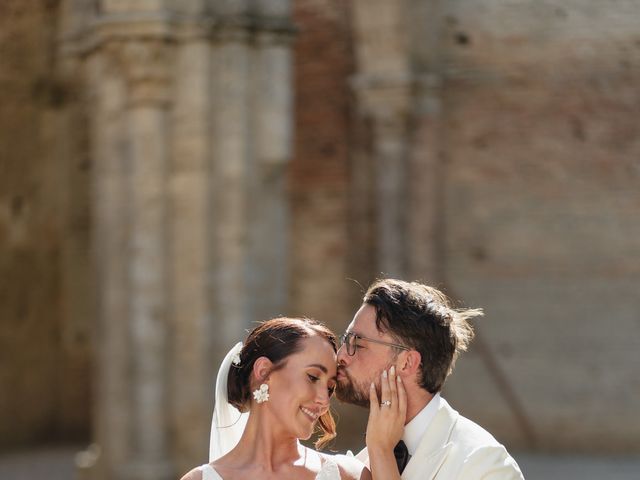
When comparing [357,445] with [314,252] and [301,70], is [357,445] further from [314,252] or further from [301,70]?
[301,70]

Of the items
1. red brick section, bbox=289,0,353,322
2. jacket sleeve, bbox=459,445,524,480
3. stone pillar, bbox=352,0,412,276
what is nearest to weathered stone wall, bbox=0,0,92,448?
red brick section, bbox=289,0,353,322

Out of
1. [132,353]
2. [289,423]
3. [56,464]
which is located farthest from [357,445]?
[289,423]

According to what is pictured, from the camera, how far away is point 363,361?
13.0 feet

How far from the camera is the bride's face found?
4.01m

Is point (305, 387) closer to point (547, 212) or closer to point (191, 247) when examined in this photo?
point (191, 247)

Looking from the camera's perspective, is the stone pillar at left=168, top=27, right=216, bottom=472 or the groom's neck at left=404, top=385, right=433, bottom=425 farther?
the stone pillar at left=168, top=27, right=216, bottom=472

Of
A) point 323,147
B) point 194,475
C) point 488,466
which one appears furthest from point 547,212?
point 194,475

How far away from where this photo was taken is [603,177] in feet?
45.3

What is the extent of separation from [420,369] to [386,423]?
0.58 ft

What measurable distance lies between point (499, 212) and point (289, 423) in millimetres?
10422

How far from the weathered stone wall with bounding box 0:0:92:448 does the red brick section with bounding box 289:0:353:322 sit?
2.33m

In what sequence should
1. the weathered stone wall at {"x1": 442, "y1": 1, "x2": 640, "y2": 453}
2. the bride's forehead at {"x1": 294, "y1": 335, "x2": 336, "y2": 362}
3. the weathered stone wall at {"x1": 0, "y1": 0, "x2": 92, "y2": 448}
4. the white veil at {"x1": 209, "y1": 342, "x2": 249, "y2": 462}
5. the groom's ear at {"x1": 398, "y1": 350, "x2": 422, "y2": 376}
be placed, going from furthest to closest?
the weathered stone wall at {"x1": 0, "y1": 0, "x2": 92, "y2": 448} → the weathered stone wall at {"x1": 442, "y1": 1, "x2": 640, "y2": 453} → the white veil at {"x1": 209, "y1": 342, "x2": 249, "y2": 462} → the bride's forehead at {"x1": 294, "y1": 335, "x2": 336, "y2": 362} → the groom's ear at {"x1": 398, "y1": 350, "x2": 422, "y2": 376}

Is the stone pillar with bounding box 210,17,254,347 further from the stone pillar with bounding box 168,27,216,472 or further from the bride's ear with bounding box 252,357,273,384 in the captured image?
the bride's ear with bounding box 252,357,273,384

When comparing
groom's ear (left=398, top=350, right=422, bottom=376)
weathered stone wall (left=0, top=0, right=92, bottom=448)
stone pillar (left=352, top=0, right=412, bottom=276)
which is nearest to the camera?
groom's ear (left=398, top=350, right=422, bottom=376)
